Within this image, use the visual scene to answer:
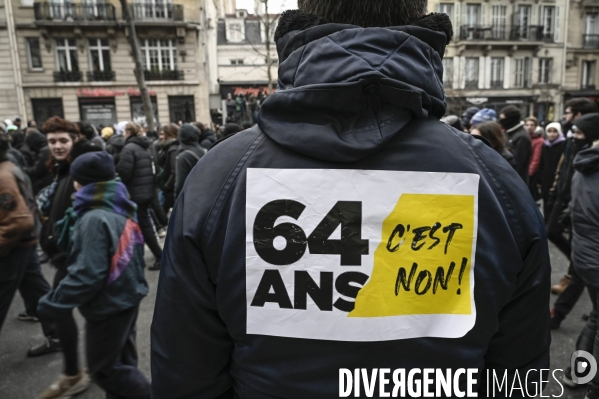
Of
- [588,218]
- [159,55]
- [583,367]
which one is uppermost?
[159,55]

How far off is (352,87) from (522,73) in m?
34.4

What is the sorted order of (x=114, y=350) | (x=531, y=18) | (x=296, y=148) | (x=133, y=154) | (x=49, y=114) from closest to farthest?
1. (x=296, y=148)
2. (x=114, y=350)
3. (x=133, y=154)
4. (x=49, y=114)
5. (x=531, y=18)

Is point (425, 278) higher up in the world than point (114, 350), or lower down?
higher up

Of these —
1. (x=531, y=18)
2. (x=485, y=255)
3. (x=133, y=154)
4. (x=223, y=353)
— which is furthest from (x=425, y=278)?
(x=531, y=18)

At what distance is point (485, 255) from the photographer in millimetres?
1154

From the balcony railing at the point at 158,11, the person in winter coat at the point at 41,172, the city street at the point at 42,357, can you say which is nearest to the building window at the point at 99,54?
the balcony railing at the point at 158,11

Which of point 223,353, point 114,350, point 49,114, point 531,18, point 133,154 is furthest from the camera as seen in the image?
point 531,18

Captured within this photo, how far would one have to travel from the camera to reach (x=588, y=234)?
3057mm

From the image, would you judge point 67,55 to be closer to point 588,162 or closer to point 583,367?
point 588,162

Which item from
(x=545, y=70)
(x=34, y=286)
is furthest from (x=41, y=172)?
(x=545, y=70)

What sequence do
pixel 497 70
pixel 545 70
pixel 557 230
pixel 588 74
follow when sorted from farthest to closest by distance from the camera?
pixel 588 74 < pixel 545 70 < pixel 497 70 < pixel 557 230

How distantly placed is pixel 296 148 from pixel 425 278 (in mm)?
478

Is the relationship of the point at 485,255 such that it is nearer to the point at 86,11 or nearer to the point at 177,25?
the point at 177,25

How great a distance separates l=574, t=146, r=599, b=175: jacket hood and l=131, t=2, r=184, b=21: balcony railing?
2549 cm
